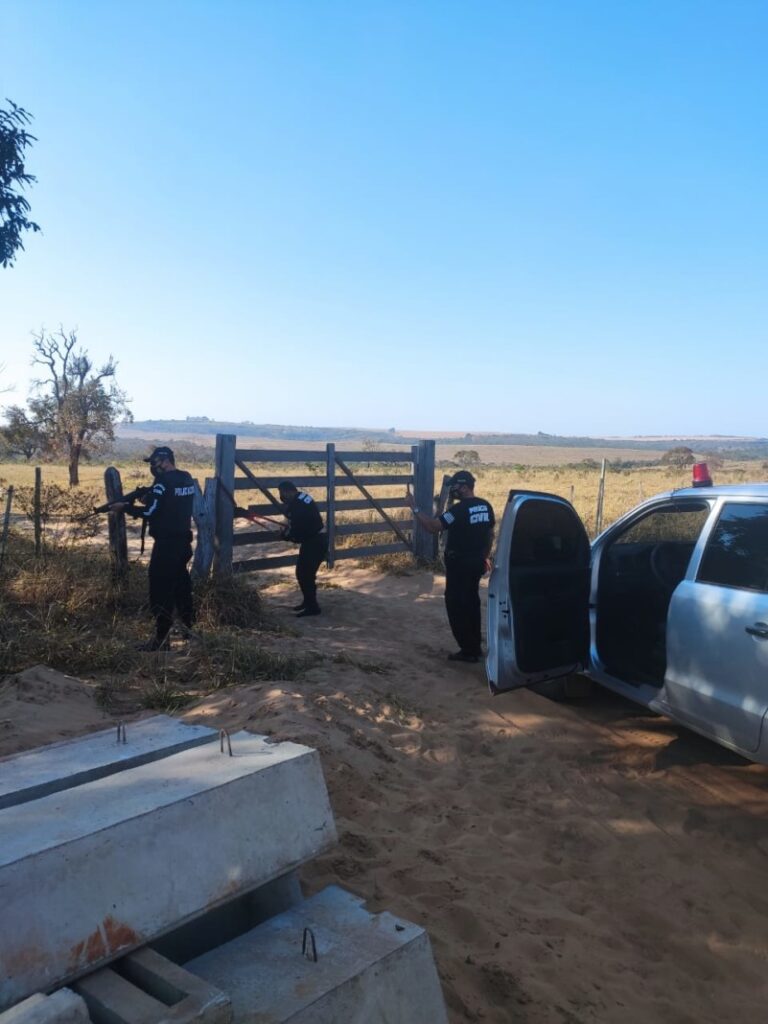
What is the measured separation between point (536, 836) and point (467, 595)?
3010 millimetres

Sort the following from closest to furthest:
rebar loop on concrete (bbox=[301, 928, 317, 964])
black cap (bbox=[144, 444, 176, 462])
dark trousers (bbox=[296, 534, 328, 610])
→ rebar loop on concrete (bbox=[301, 928, 317, 964]) → black cap (bbox=[144, 444, 176, 462]) → dark trousers (bbox=[296, 534, 328, 610])

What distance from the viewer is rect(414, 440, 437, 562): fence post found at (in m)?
11.8

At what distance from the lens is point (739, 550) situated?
411cm

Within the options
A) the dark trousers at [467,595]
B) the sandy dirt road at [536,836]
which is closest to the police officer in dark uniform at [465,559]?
the dark trousers at [467,595]

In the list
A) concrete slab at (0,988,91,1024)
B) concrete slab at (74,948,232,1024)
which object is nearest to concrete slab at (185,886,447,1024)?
concrete slab at (74,948,232,1024)

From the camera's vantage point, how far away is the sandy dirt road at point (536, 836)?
2914 millimetres

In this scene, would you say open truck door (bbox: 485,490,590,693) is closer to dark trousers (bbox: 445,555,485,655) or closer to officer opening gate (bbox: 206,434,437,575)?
dark trousers (bbox: 445,555,485,655)

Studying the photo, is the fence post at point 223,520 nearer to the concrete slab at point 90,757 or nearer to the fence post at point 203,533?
the fence post at point 203,533

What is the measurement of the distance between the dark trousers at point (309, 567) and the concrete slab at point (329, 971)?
622 centimetres

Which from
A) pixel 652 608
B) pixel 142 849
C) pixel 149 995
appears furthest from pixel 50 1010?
pixel 652 608

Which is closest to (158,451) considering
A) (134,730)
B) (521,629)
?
(521,629)

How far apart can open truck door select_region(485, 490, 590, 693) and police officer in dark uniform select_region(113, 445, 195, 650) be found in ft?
10.0

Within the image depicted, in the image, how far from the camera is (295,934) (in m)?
2.11

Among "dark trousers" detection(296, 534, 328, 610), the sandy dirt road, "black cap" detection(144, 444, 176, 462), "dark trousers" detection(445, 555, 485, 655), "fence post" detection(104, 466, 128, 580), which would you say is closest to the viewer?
the sandy dirt road
